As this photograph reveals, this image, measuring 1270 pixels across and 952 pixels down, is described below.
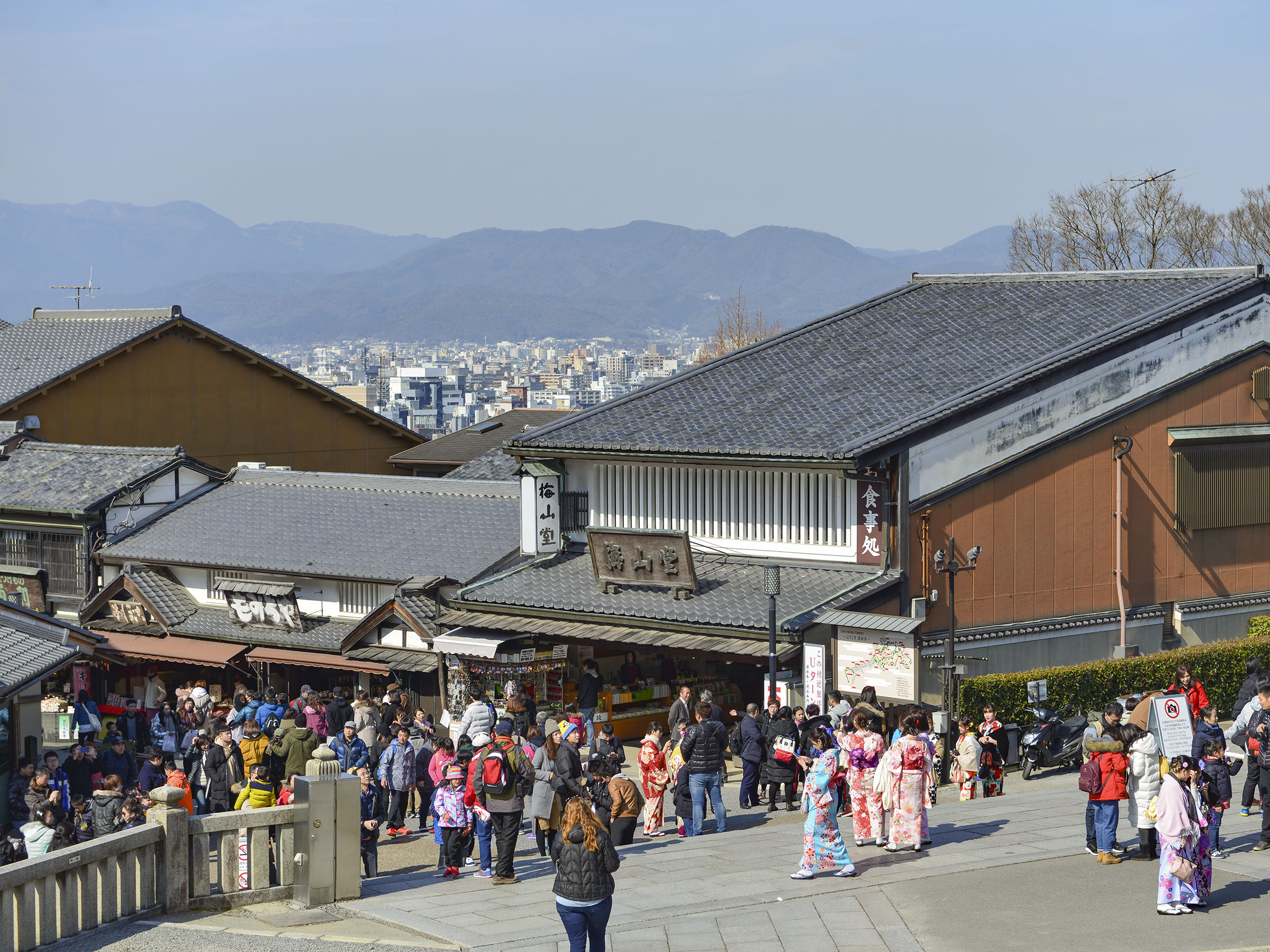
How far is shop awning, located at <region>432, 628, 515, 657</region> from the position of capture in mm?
25984

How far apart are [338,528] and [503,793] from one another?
18.1 m

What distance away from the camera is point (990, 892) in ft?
46.5

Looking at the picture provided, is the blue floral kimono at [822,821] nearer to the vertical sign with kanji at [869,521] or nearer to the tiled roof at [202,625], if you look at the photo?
the vertical sign with kanji at [869,521]

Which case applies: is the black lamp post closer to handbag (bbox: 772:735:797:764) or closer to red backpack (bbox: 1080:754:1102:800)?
handbag (bbox: 772:735:797:764)

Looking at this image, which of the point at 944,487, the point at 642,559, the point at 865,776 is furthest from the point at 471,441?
the point at 865,776

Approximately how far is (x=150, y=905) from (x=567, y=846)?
492 cm

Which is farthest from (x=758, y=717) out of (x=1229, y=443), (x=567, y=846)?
(x=1229, y=443)

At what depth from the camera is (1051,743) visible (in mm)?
22250

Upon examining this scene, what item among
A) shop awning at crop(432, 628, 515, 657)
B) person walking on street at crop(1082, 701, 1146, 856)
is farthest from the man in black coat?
shop awning at crop(432, 628, 515, 657)

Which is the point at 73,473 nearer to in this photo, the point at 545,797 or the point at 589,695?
the point at 589,695

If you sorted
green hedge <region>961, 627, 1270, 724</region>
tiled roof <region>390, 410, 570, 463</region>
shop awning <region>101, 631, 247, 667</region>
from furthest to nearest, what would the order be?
tiled roof <region>390, 410, 570, 463</region> < shop awning <region>101, 631, 247, 667</region> < green hedge <region>961, 627, 1270, 724</region>

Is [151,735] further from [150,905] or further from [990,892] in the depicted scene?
[990,892]

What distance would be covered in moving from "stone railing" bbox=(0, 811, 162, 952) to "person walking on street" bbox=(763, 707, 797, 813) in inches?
340

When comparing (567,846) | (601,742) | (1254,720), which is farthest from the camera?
(601,742)
